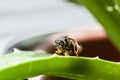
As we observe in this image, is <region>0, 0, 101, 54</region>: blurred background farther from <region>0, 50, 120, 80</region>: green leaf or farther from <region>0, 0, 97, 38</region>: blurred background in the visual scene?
<region>0, 50, 120, 80</region>: green leaf

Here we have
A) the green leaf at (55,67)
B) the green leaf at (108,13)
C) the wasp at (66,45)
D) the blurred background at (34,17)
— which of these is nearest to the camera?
the green leaf at (55,67)

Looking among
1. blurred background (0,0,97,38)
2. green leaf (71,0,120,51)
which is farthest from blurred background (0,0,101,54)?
green leaf (71,0,120,51)

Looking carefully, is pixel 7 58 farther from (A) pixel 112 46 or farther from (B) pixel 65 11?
(B) pixel 65 11

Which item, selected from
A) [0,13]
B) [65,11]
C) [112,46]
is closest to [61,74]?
[112,46]

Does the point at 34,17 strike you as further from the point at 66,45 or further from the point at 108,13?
the point at 66,45

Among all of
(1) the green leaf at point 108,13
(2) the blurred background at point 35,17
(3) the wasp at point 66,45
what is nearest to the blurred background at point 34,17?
(2) the blurred background at point 35,17

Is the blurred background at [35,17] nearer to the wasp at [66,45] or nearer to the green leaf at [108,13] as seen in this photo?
the green leaf at [108,13]
